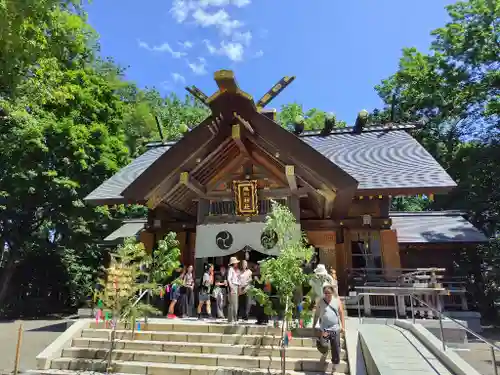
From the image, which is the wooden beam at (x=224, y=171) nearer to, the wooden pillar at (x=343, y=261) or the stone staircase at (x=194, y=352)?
the wooden pillar at (x=343, y=261)

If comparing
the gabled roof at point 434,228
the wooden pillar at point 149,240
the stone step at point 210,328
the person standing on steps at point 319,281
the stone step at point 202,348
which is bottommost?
the stone step at point 202,348

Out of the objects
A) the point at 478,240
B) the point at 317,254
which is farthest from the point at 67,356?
the point at 478,240

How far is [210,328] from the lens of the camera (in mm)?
7977

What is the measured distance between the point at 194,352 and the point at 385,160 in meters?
9.73

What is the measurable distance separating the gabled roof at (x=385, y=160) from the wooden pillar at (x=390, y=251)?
219cm

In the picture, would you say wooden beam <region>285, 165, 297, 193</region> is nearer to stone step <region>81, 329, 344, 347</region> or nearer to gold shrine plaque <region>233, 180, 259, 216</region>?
gold shrine plaque <region>233, 180, 259, 216</region>

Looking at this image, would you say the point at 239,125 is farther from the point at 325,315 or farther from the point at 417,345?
the point at 417,345

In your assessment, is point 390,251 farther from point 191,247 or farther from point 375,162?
point 191,247

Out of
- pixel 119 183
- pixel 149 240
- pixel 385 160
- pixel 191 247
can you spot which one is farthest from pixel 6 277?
pixel 385 160

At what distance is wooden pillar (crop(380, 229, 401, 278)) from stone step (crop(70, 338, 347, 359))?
668cm

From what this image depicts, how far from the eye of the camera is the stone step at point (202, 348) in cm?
695

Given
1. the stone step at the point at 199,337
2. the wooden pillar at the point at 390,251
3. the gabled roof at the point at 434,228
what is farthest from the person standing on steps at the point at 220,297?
the gabled roof at the point at 434,228

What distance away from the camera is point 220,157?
11.6 meters

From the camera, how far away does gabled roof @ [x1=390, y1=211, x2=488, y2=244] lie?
605 inches
